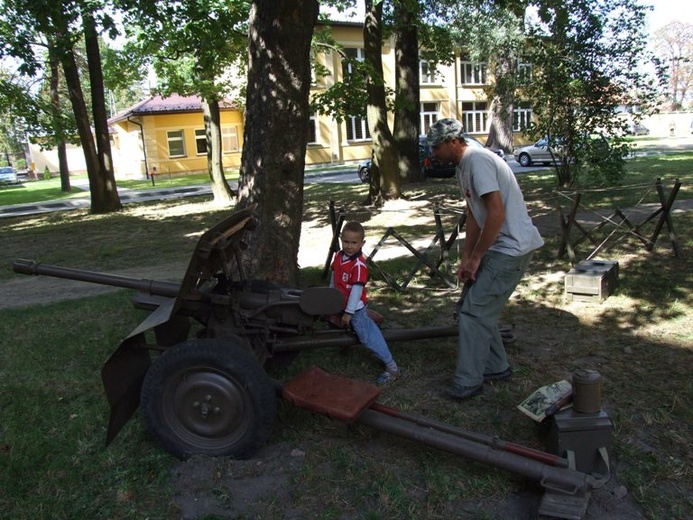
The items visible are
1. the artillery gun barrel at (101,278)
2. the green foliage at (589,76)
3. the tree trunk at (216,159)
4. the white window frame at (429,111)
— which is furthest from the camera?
the white window frame at (429,111)

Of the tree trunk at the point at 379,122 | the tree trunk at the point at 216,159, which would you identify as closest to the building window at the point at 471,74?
the tree trunk at the point at 216,159

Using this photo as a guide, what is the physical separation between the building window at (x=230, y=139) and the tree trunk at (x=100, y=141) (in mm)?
21145

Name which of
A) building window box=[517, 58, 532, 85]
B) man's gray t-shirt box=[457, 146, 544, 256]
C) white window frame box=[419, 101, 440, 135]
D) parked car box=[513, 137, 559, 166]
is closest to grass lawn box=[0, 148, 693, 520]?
man's gray t-shirt box=[457, 146, 544, 256]

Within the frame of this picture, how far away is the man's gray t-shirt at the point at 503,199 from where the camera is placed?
379 centimetres

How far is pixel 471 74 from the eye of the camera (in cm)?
4512

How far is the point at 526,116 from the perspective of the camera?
18.5m

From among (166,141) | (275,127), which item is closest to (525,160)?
(166,141)

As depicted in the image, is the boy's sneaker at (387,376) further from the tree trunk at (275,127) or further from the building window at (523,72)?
the building window at (523,72)

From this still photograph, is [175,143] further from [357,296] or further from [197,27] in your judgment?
[357,296]

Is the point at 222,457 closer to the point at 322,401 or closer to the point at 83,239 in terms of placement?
the point at 322,401

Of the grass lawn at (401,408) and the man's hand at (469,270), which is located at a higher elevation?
the man's hand at (469,270)

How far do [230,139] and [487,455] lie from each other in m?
38.6

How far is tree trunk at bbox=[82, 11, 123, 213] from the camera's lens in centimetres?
1756

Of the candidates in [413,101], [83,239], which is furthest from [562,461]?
[413,101]
